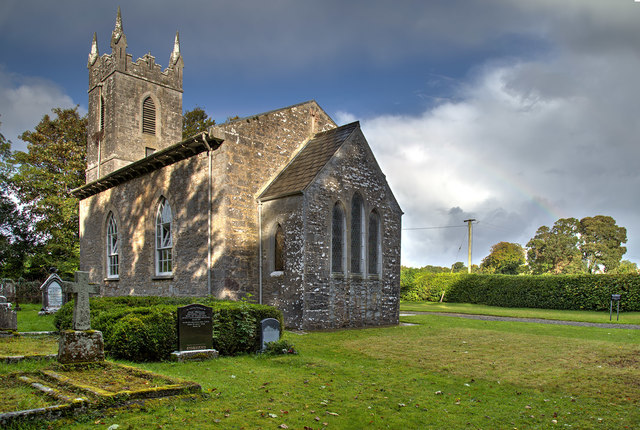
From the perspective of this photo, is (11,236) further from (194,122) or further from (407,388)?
(407,388)

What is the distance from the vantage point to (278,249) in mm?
18172

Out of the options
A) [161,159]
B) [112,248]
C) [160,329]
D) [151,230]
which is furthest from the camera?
[112,248]

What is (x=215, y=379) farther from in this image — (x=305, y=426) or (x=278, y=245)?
(x=278, y=245)

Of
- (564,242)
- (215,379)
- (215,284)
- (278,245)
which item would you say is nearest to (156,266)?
(215,284)

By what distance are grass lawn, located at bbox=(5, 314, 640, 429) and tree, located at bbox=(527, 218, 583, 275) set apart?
53.8 meters

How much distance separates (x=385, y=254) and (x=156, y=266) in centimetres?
1048

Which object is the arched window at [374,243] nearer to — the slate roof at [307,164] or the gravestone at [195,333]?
the slate roof at [307,164]

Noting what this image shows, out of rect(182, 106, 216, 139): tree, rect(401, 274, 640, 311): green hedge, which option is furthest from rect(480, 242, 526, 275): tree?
rect(182, 106, 216, 139): tree

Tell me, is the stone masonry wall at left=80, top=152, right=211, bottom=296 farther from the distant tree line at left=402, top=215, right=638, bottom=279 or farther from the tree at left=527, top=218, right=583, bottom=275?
the tree at left=527, top=218, right=583, bottom=275

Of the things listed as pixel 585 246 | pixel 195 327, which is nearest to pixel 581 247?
pixel 585 246

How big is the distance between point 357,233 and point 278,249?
3346mm

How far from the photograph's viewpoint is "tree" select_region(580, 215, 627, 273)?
6303cm

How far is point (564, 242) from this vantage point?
63.5m

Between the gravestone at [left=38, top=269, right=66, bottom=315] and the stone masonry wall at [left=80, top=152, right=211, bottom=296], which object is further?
the gravestone at [left=38, top=269, right=66, bottom=315]
